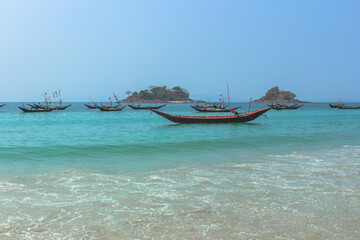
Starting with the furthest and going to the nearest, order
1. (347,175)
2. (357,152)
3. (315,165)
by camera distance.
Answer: (357,152) → (315,165) → (347,175)

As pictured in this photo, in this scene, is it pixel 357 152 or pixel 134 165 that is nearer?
pixel 134 165

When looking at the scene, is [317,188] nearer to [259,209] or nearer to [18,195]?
[259,209]

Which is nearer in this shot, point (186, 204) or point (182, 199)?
point (186, 204)

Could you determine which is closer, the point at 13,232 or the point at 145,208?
the point at 13,232

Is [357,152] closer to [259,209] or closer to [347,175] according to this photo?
[347,175]

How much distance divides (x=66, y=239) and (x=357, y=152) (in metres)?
11.6

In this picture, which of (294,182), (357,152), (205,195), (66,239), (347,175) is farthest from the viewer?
(357,152)

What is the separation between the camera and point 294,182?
7.10 m

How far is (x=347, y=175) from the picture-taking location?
A: 7.76m

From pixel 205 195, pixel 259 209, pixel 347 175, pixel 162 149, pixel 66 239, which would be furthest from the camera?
pixel 162 149

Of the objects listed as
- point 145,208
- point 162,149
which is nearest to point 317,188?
point 145,208

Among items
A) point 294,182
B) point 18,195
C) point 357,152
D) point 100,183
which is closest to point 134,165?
point 100,183

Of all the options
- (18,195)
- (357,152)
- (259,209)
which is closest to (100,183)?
(18,195)

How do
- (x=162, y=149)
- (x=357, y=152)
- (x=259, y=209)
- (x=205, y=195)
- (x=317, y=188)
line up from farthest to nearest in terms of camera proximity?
(x=162, y=149) → (x=357, y=152) → (x=317, y=188) → (x=205, y=195) → (x=259, y=209)
